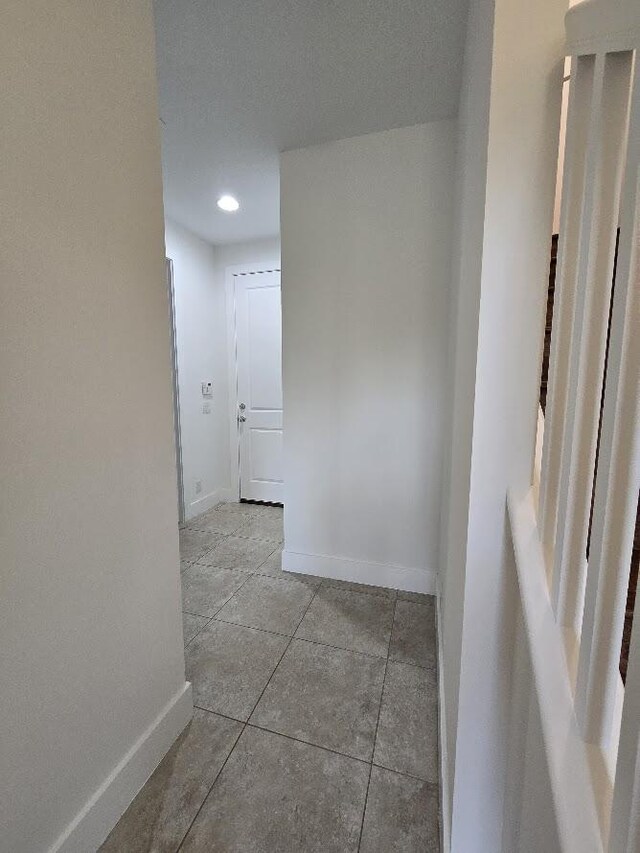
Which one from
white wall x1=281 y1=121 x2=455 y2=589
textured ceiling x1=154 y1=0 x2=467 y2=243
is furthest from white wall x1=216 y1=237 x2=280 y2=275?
white wall x1=281 y1=121 x2=455 y2=589

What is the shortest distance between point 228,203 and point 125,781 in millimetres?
3098

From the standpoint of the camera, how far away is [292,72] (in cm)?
152

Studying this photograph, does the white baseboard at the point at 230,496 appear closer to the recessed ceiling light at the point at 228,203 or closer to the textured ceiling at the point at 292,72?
the recessed ceiling light at the point at 228,203

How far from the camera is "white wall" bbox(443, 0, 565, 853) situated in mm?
689

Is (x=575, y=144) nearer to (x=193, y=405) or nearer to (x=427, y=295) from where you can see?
(x=427, y=295)

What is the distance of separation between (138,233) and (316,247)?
3.92ft

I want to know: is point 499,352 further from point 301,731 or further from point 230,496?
point 230,496

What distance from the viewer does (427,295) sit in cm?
191

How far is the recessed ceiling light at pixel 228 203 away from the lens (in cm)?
258

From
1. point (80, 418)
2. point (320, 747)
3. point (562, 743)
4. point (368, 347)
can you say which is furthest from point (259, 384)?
point (562, 743)

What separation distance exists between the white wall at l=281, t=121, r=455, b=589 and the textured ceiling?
0.17 meters

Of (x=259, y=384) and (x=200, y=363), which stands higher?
(x=200, y=363)

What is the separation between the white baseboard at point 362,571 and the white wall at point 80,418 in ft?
3.87

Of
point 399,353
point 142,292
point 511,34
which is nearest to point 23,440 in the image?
point 142,292
